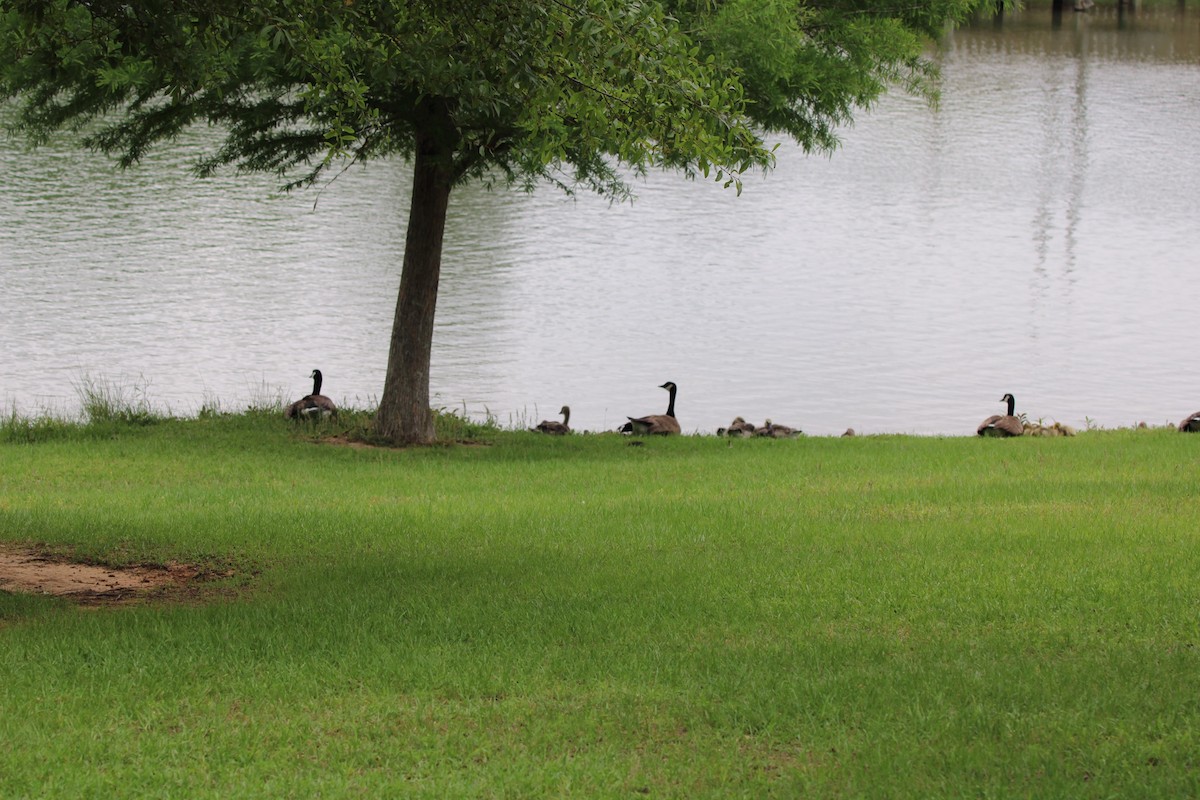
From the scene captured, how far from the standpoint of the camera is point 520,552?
957 centimetres

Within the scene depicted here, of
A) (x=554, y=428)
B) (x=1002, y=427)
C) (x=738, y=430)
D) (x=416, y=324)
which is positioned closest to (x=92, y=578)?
(x=416, y=324)

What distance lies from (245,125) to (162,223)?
19464 millimetres

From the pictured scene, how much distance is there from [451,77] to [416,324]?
6.45 metres

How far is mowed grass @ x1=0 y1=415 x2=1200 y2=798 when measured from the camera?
18.7 feet

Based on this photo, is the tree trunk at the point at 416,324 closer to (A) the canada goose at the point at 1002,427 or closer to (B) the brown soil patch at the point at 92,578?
(B) the brown soil patch at the point at 92,578

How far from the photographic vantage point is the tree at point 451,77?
8195mm

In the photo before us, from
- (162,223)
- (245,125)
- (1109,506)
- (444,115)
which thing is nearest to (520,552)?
(1109,506)

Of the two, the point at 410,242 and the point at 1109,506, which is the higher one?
the point at 410,242

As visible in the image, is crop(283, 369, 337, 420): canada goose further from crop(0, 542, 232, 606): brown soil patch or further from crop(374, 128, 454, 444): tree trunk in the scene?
crop(0, 542, 232, 606): brown soil patch

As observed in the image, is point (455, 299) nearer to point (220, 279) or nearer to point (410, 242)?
point (220, 279)

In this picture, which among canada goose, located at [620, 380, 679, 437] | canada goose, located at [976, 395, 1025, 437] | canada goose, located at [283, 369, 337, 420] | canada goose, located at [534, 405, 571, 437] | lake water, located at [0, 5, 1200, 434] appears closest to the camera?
canada goose, located at [283, 369, 337, 420]

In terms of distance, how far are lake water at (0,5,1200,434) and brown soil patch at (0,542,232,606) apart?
10.3 metres

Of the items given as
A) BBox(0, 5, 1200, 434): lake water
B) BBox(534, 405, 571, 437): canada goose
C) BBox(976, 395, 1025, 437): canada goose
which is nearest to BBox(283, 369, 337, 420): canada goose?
BBox(0, 5, 1200, 434): lake water

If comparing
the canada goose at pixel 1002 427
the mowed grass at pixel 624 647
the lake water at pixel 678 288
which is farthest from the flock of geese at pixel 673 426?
the mowed grass at pixel 624 647
